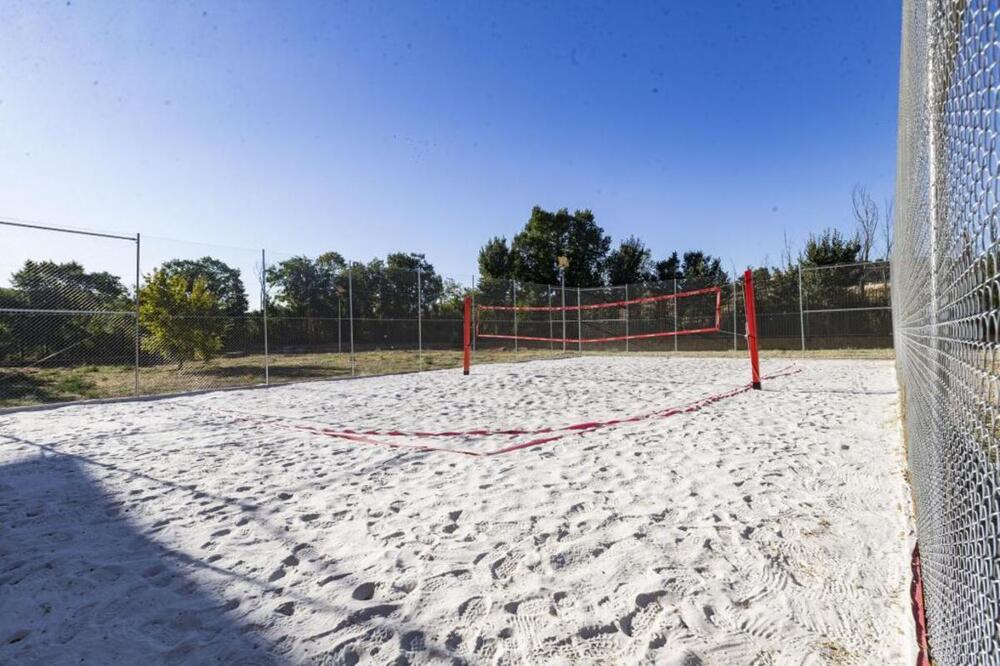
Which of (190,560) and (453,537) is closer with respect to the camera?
(190,560)

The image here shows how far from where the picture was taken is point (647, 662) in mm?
1418

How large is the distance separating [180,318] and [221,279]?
→ 0.91 metres

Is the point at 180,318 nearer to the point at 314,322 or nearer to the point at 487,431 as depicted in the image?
the point at 314,322

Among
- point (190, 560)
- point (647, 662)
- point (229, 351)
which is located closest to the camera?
point (647, 662)

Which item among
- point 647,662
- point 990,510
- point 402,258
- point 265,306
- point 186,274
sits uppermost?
point 402,258

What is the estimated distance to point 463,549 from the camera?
211 centimetres

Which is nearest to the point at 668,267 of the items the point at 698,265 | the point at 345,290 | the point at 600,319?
the point at 698,265

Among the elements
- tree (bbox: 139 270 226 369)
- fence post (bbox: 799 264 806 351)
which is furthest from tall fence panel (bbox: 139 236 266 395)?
fence post (bbox: 799 264 806 351)

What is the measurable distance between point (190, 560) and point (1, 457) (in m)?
2.96

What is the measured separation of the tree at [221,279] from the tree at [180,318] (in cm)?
7

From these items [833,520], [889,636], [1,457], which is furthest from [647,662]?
[1,457]

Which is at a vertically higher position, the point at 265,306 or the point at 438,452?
the point at 265,306

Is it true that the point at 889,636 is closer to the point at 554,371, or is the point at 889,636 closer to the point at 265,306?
the point at 554,371

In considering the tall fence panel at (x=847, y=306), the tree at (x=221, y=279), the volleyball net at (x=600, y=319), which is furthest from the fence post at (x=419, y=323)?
the tall fence panel at (x=847, y=306)
